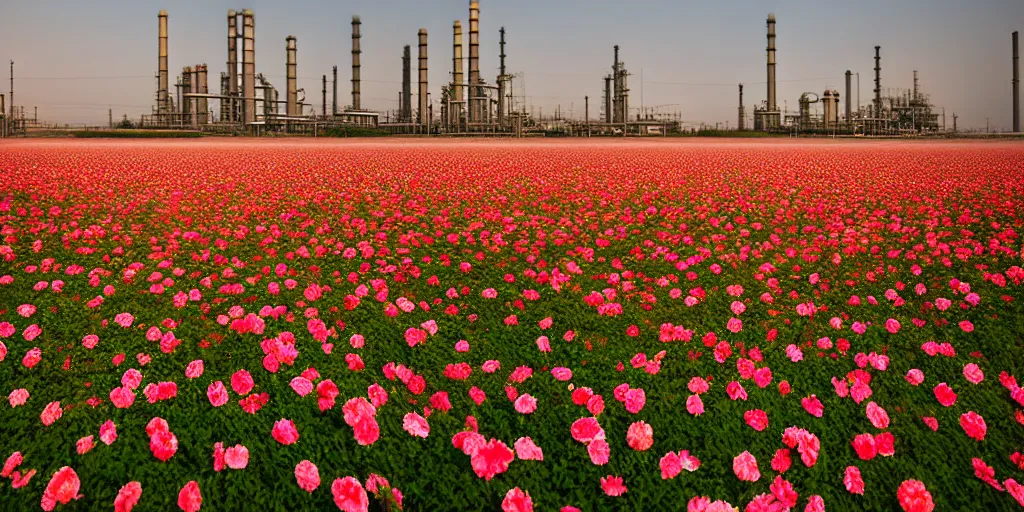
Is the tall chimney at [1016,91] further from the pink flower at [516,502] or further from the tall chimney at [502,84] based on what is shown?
the pink flower at [516,502]

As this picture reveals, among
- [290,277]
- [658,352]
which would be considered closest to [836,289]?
[658,352]

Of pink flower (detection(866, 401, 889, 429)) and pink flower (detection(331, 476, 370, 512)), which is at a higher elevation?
pink flower (detection(866, 401, 889, 429))

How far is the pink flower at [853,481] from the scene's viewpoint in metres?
2.45

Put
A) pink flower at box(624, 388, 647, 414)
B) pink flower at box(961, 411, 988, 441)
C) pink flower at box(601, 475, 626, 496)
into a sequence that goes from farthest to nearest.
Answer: pink flower at box(624, 388, 647, 414)
pink flower at box(961, 411, 988, 441)
pink flower at box(601, 475, 626, 496)

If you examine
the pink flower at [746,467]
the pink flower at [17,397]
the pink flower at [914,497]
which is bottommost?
the pink flower at [914,497]

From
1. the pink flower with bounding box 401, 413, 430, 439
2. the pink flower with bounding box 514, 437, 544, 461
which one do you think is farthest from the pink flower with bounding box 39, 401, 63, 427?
the pink flower with bounding box 514, 437, 544, 461

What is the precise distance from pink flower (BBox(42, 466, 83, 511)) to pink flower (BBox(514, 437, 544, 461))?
1.58 meters

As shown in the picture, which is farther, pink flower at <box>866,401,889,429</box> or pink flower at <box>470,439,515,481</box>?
pink flower at <box>866,401,889,429</box>

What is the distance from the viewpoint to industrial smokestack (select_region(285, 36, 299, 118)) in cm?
4606

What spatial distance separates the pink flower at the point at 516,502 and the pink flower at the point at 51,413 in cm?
199

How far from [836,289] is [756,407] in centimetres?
198

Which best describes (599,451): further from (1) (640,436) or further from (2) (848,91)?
(2) (848,91)

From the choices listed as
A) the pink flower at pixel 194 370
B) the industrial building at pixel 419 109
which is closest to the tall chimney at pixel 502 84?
the industrial building at pixel 419 109

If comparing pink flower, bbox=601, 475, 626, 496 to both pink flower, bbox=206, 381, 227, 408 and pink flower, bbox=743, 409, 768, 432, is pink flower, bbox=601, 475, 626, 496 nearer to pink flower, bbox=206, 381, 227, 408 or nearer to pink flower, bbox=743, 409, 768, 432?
pink flower, bbox=743, 409, 768, 432
